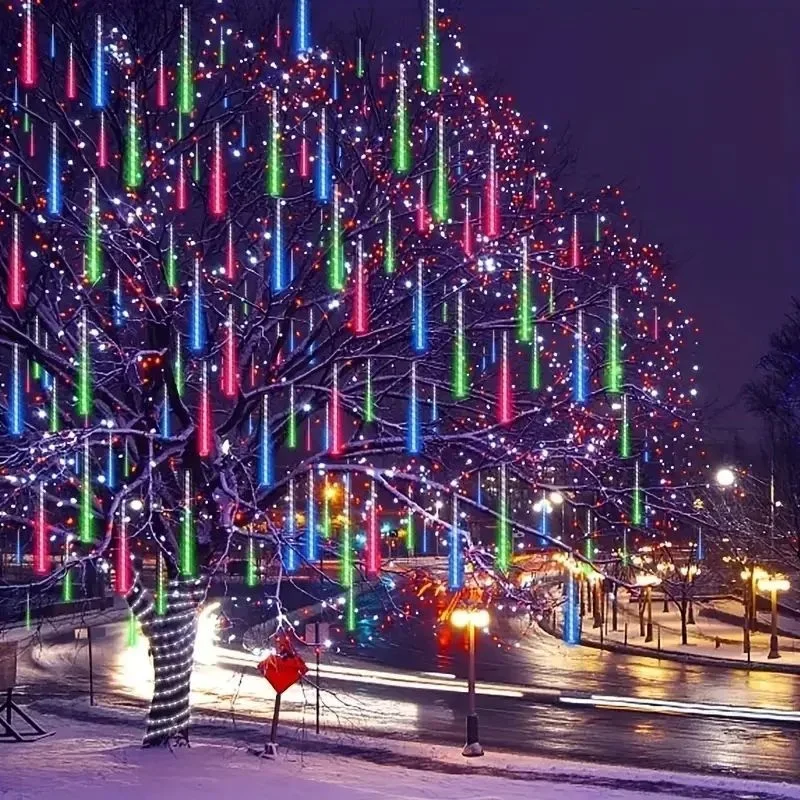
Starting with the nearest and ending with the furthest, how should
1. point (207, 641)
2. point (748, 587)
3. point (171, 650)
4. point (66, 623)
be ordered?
point (171, 650)
point (748, 587)
point (207, 641)
point (66, 623)

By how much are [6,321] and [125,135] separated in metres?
2.60

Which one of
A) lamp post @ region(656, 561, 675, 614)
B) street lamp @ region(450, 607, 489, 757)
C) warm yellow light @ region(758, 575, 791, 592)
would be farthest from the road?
warm yellow light @ region(758, 575, 791, 592)

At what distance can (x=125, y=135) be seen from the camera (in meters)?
13.6

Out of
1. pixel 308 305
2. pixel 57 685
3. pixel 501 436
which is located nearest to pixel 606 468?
pixel 501 436

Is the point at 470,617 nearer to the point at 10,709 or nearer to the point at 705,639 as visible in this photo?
the point at 10,709

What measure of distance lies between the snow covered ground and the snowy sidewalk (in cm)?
1473

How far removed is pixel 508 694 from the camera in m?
27.4

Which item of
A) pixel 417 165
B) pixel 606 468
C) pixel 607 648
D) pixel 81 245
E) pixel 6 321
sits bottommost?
pixel 607 648

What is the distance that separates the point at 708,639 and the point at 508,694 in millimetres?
16927

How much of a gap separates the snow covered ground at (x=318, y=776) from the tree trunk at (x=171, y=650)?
0.37 m

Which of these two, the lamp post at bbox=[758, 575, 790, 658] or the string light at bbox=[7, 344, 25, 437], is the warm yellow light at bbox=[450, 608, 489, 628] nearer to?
the string light at bbox=[7, 344, 25, 437]

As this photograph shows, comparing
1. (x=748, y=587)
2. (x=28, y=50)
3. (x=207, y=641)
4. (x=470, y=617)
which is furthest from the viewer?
(x=207, y=641)

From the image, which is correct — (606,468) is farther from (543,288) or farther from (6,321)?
(6,321)

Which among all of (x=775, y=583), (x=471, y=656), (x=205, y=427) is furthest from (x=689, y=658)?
(x=205, y=427)
